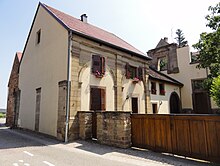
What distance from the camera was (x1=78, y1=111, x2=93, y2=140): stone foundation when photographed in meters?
9.08

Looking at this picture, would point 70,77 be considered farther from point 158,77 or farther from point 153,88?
point 158,77

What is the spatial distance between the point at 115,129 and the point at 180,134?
2.75 meters

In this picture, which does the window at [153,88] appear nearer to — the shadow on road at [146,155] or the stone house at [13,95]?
the shadow on road at [146,155]

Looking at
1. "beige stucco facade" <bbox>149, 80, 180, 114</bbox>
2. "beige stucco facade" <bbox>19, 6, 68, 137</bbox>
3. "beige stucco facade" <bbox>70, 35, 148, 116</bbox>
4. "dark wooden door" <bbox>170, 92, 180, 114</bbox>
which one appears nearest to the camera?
"beige stucco facade" <bbox>70, 35, 148, 116</bbox>

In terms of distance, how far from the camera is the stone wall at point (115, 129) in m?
7.39

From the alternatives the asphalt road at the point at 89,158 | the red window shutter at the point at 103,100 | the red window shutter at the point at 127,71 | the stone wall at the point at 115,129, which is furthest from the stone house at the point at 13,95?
the stone wall at the point at 115,129

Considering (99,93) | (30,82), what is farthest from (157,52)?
(30,82)

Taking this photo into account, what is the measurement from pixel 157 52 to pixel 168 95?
7.44 metres

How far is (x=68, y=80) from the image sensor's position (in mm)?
9602

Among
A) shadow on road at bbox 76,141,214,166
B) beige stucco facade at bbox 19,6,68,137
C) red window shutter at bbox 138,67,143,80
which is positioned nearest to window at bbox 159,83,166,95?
red window shutter at bbox 138,67,143,80

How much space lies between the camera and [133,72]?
14391 millimetres

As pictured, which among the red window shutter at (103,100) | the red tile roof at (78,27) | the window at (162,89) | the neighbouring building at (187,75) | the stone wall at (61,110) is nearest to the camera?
the stone wall at (61,110)

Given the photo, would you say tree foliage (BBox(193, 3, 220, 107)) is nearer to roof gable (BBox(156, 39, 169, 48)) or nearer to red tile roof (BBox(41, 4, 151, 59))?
red tile roof (BBox(41, 4, 151, 59))

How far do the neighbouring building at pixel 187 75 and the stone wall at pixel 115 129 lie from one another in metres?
15.5
